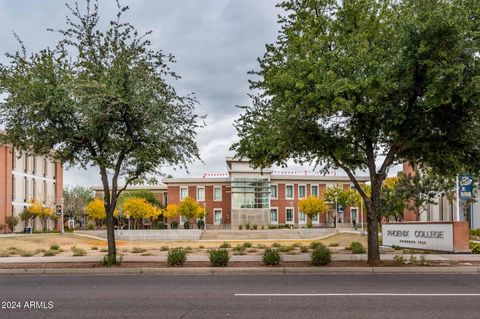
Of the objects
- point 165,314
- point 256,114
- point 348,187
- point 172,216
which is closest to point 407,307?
point 165,314

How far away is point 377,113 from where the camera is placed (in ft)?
53.1

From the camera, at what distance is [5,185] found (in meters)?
59.6

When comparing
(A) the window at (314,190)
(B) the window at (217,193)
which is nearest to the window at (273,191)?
(A) the window at (314,190)

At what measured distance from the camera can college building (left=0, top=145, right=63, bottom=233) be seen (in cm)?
5941

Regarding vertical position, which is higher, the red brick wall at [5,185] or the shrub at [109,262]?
the red brick wall at [5,185]

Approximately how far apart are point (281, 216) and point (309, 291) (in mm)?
65066

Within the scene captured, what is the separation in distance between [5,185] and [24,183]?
19.1 feet

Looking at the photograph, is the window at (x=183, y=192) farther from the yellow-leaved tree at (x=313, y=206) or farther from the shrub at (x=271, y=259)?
the shrub at (x=271, y=259)

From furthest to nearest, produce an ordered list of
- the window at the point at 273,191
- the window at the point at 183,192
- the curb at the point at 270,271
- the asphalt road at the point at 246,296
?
the window at the point at 183,192, the window at the point at 273,191, the curb at the point at 270,271, the asphalt road at the point at 246,296

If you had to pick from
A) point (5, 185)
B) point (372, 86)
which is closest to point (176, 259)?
point (372, 86)

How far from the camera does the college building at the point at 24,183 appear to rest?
5941cm

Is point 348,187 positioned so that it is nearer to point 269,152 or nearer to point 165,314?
point 269,152

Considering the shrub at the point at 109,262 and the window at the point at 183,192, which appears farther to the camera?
the window at the point at 183,192

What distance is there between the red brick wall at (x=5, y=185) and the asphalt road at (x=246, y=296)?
155ft
